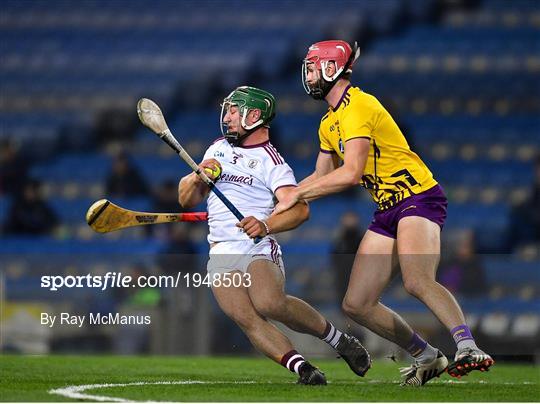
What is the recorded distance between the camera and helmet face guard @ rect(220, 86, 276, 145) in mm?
7207

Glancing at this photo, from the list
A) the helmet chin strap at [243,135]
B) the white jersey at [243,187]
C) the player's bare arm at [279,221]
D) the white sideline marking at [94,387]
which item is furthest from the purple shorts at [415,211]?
the white sideline marking at [94,387]

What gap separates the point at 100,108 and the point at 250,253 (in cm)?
978

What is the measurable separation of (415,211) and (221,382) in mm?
1482

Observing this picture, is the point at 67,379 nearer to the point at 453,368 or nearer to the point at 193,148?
the point at 453,368

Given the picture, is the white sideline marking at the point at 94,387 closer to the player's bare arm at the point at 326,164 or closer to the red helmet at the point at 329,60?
the player's bare arm at the point at 326,164

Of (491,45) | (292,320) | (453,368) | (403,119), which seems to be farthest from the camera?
(491,45)

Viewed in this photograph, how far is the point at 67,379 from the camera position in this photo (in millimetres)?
7195

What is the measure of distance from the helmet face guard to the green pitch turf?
1417 mm

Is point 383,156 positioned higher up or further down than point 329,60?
further down

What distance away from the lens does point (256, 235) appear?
6754mm

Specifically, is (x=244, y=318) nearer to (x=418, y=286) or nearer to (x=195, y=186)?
(x=195, y=186)

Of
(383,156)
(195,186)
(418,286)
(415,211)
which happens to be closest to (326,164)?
(383,156)

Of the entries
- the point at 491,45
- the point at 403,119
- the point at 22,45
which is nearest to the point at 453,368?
the point at 403,119

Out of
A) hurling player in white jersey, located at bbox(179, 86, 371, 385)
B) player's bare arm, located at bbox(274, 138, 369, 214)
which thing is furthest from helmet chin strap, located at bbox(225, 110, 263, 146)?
player's bare arm, located at bbox(274, 138, 369, 214)
